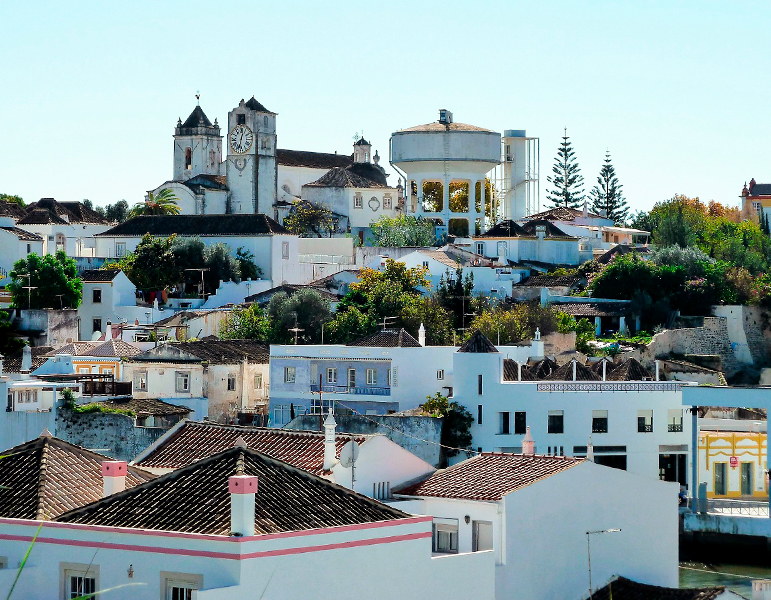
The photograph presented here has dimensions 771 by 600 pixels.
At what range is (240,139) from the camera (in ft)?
289

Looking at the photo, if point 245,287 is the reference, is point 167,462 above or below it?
below

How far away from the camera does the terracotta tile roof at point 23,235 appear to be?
3046 inches

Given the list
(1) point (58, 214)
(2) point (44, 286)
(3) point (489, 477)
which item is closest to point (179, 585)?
(3) point (489, 477)

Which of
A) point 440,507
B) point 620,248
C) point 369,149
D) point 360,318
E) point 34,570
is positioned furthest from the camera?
point 369,149

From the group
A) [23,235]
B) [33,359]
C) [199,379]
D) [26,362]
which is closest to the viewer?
[199,379]

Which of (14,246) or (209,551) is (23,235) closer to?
(14,246)

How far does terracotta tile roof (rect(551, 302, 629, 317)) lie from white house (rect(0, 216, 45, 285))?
85.0 feet

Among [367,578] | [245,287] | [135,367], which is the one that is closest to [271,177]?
[245,287]

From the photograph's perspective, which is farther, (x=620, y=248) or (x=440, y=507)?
(x=620, y=248)

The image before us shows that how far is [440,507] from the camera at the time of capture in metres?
27.2

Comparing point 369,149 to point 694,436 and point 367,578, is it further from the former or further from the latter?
point 367,578

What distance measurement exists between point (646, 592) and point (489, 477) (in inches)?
134

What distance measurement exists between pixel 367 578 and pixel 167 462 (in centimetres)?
1021

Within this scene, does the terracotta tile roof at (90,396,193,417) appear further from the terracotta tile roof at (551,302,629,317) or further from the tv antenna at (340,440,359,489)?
the terracotta tile roof at (551,302,629,317)
